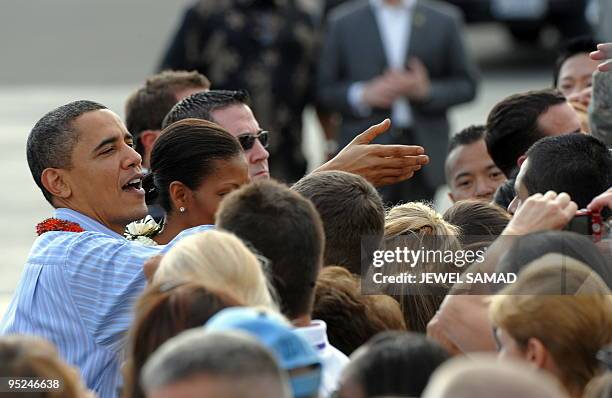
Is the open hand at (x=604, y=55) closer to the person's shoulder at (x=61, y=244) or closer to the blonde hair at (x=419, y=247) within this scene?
the blonde hair at (x=419, y=247)

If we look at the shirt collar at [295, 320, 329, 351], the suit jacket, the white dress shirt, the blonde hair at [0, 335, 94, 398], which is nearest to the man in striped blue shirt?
the shirt collar at [295, 320, 329, 351]

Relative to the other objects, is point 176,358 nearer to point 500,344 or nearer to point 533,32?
point 500,344

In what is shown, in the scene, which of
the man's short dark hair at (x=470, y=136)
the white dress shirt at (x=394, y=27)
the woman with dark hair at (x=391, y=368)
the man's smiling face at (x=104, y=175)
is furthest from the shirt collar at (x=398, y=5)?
the woman with dark hair at (x=391, y=368)

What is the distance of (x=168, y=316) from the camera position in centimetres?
344

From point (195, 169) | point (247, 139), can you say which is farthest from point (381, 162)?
point (247, 139)

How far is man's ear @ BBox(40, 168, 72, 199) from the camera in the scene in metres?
5.12

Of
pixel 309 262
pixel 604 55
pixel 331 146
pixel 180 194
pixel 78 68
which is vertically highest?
pixel 604 55

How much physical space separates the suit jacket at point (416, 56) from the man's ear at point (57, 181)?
4430 mm

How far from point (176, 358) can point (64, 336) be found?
5.75 ft

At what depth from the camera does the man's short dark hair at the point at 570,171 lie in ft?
15.8

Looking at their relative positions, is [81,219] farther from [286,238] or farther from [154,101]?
[154,101]

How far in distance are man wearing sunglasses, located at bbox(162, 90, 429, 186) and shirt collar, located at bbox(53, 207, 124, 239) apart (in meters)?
0.72

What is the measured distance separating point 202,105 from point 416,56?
12.9 feet

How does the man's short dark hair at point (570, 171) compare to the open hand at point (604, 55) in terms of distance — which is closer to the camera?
the man's short dark hair at point (570, 171)
